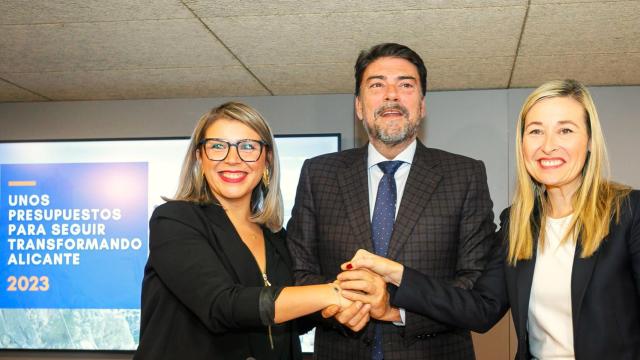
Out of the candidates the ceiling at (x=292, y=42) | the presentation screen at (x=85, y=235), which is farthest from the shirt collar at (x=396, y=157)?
the presentation screen at (x=85, y=235)

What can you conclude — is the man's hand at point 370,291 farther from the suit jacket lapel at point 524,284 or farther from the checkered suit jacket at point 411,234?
the suit jacket lapel at point 524,284

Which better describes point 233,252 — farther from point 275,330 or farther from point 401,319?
point 401,319

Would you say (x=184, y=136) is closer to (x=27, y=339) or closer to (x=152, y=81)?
(x=152, y=81)

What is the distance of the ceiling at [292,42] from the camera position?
9.14ft

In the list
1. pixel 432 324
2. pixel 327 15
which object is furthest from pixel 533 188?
pixel 327 15

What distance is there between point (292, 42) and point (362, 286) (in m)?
1.84

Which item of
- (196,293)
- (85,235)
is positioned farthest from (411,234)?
(85,235)

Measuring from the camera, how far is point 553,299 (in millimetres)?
1741

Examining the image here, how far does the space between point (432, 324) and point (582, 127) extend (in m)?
0.75

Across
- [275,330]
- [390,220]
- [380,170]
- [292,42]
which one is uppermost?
[292,42]

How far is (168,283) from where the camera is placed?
1.80m

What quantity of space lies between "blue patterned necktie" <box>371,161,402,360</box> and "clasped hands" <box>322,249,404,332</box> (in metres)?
0.09

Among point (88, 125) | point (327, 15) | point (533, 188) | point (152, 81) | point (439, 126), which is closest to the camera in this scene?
point (533, 188)

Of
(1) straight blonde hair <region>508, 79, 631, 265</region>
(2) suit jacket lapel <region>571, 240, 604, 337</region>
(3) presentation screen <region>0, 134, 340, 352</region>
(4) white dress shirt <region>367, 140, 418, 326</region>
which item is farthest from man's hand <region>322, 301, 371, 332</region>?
(3) presentation screen <region>0, 134, 340, 352</region>
